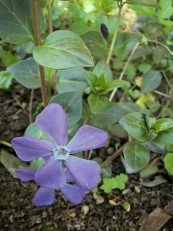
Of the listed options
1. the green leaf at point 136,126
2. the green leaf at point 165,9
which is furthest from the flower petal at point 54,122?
the green leaf at point 165,9

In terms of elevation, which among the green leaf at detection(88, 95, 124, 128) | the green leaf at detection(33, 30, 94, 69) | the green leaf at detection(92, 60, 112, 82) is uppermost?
the green leaf at detection(33, 30, 94, 69)

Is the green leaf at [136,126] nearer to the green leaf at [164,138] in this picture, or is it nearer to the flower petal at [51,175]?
the green leaf at [164,138]

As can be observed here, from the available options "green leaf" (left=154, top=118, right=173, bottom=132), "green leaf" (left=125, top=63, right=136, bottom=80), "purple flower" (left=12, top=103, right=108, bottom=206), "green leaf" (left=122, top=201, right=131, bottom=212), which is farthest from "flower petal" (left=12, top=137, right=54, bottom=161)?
"green leaf" (left=125, top=63, right=136, bottom=80)

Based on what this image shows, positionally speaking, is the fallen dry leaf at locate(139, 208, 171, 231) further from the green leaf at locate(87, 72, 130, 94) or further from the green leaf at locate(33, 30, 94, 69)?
the green leaf at locate(33, 30, 94, 69)

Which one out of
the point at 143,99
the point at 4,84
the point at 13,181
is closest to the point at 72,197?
the point at 13,181

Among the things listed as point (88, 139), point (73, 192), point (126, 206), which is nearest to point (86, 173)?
point (88, 139)

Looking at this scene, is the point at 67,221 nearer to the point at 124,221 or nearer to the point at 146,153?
the point at 124,221
